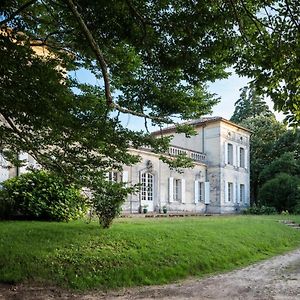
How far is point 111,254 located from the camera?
8.51m

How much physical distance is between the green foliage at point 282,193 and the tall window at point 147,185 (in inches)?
397

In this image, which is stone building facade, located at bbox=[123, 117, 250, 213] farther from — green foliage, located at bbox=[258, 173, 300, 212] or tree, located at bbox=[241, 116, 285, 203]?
tree, located at bbox=[241, 116, 285, 203]

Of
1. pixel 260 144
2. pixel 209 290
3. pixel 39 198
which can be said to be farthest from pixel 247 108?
pixel 209 290

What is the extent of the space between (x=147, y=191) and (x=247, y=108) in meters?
26.5

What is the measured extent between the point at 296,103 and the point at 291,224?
15.6 meters

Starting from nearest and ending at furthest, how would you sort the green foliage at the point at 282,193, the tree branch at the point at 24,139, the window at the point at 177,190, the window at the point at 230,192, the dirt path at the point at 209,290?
the dirt path at the point at 209,290, the tree branch at the point at 24,139, the window at the point at 177,190, the green foliage at the point at 282,193, the window at the point at 230,192

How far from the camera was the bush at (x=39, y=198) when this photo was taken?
11.4 meters

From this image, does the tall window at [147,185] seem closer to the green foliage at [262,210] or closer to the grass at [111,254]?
the green foliage at [262,210]

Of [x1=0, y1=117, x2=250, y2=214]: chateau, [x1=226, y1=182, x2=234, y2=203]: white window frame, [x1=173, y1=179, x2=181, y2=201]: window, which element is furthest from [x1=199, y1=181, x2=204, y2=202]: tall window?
[x1=173, y1=179, x2=181, y2=201]: window

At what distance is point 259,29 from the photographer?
14.2 ft

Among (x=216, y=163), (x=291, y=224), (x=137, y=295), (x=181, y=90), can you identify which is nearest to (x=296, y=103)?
(x=181, y=90)

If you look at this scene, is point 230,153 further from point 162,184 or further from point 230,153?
point 162,184

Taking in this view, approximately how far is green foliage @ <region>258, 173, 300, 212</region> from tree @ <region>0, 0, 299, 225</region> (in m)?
21.4

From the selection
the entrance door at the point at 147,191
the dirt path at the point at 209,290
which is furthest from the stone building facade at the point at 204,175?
the dirt path at the point at 209,290
